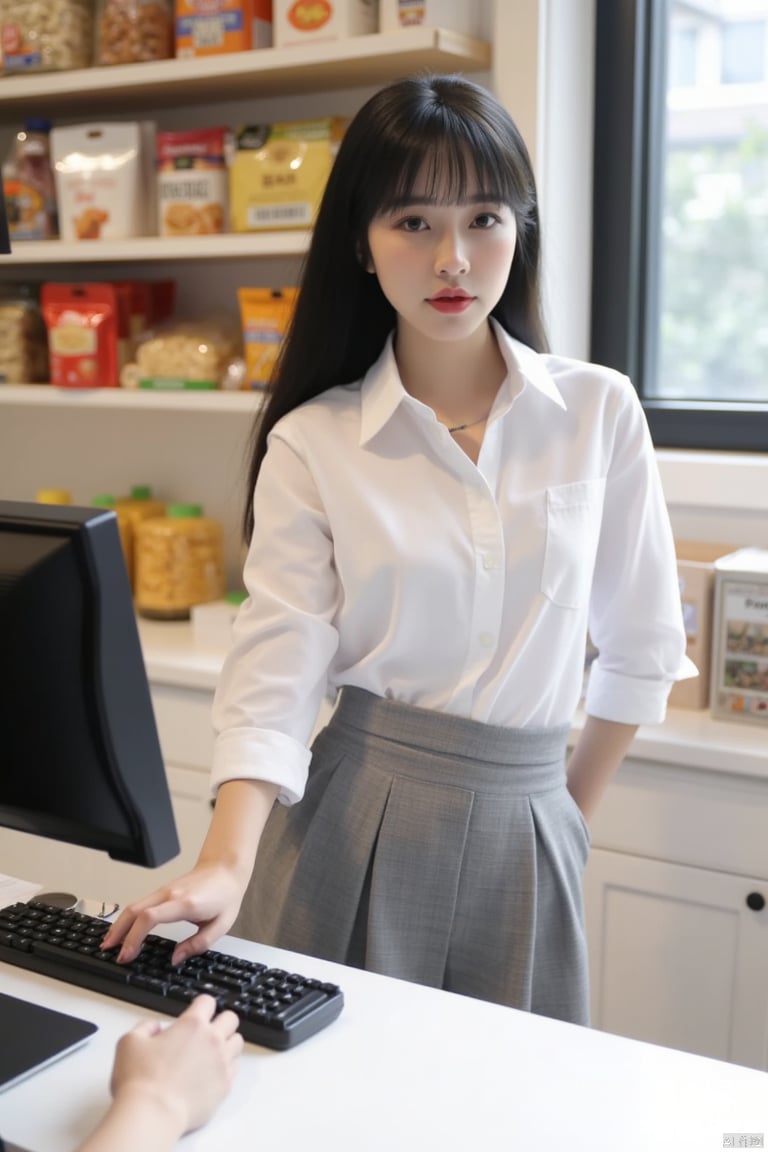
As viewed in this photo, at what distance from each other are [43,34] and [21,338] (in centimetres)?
56

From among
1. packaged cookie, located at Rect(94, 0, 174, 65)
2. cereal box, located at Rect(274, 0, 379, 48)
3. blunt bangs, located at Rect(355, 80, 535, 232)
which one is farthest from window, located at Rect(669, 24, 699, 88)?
blunt bangs, located at Rect(355, 80, 535, 232)

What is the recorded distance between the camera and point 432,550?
1258 millimetres

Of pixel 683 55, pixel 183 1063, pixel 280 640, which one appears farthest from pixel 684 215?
pixel 183 1063

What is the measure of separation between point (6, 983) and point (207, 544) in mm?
1539

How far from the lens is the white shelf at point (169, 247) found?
7.13ft

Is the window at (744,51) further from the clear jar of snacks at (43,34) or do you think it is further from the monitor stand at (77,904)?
the monitor stand at (77,904)

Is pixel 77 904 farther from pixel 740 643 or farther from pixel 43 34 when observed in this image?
pixel 43 34

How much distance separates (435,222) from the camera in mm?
1235

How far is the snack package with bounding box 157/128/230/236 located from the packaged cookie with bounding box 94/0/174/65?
0.16m

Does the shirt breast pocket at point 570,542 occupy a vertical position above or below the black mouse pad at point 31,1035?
above

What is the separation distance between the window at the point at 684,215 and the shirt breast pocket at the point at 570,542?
98 cm

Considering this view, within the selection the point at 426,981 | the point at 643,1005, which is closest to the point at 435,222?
the point at 426,981

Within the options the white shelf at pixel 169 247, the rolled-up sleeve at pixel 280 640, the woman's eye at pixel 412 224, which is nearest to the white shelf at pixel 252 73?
the white shelf at pixel 169 247

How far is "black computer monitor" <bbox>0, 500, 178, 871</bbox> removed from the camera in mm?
799
